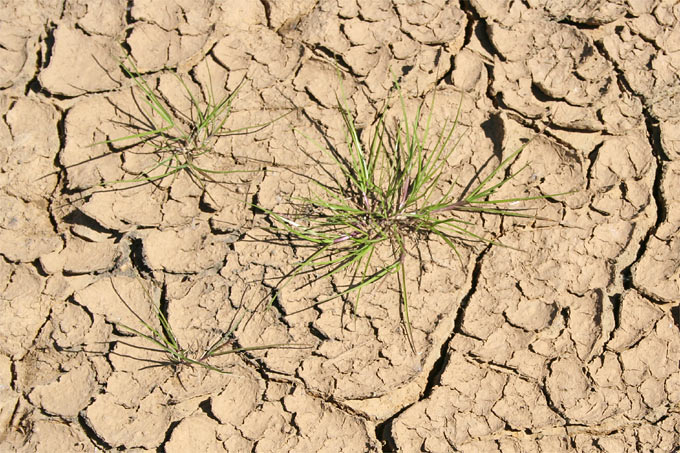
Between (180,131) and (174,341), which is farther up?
(180,131)

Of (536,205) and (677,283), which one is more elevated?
(536,205)

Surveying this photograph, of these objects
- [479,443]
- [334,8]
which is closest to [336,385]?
[479,443]

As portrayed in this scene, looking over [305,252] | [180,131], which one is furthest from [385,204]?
[180,131]

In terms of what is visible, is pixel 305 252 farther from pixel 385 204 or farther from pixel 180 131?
pixel 180 131

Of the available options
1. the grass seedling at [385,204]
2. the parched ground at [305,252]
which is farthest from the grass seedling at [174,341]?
the grass seedling at [385,204]

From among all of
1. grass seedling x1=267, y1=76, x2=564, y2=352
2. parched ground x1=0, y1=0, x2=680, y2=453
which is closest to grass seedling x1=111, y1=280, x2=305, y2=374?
parched ground x1=0, y1=0, x2=680, y2=453

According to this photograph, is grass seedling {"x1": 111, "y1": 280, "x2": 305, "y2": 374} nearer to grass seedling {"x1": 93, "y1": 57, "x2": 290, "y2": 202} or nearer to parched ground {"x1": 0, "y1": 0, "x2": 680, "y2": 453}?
parched ground {"x1": 0, "y1": 0, "x2": 680, "y2": 453}

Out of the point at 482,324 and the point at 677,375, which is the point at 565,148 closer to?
the point at 482,324
